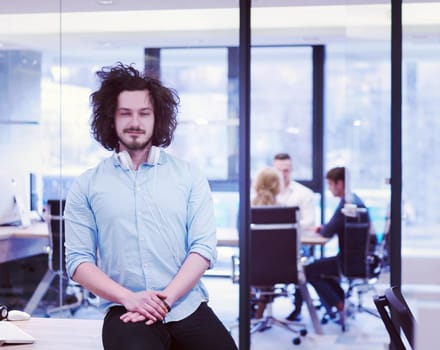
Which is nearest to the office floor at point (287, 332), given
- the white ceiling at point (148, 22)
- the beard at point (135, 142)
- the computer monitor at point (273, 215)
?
the computer monitor at point (273, 215)

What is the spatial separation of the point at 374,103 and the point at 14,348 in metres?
3.54

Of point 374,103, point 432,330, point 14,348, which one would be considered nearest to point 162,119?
point 14,348

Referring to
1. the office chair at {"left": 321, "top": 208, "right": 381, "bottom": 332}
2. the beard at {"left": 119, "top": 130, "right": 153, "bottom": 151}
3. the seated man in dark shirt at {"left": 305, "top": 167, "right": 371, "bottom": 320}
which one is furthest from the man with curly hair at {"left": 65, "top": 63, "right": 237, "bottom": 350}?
the seated man in dark shirt at {"left": 305, "top": 167, "right": 371, "bottom": 320}

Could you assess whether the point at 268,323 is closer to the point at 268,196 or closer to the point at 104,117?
the point at 268,196

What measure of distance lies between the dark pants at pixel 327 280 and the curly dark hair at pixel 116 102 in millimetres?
3616

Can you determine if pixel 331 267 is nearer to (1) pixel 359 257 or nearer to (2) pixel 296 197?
(1) pixel 359 257

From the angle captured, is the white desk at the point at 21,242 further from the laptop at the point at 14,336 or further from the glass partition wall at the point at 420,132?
the laptop at the point at 14,336

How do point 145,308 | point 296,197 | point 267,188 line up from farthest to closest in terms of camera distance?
point 296,197, point 267,188, point 145,308

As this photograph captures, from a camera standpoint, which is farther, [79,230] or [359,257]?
[359,257]

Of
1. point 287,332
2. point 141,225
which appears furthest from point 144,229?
point 287,332

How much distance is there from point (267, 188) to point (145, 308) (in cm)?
Answer: 394

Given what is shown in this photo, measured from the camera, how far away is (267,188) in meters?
6.38

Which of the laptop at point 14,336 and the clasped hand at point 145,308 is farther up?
the clasped hand at point 145,308

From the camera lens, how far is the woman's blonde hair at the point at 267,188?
6320 millimetres
